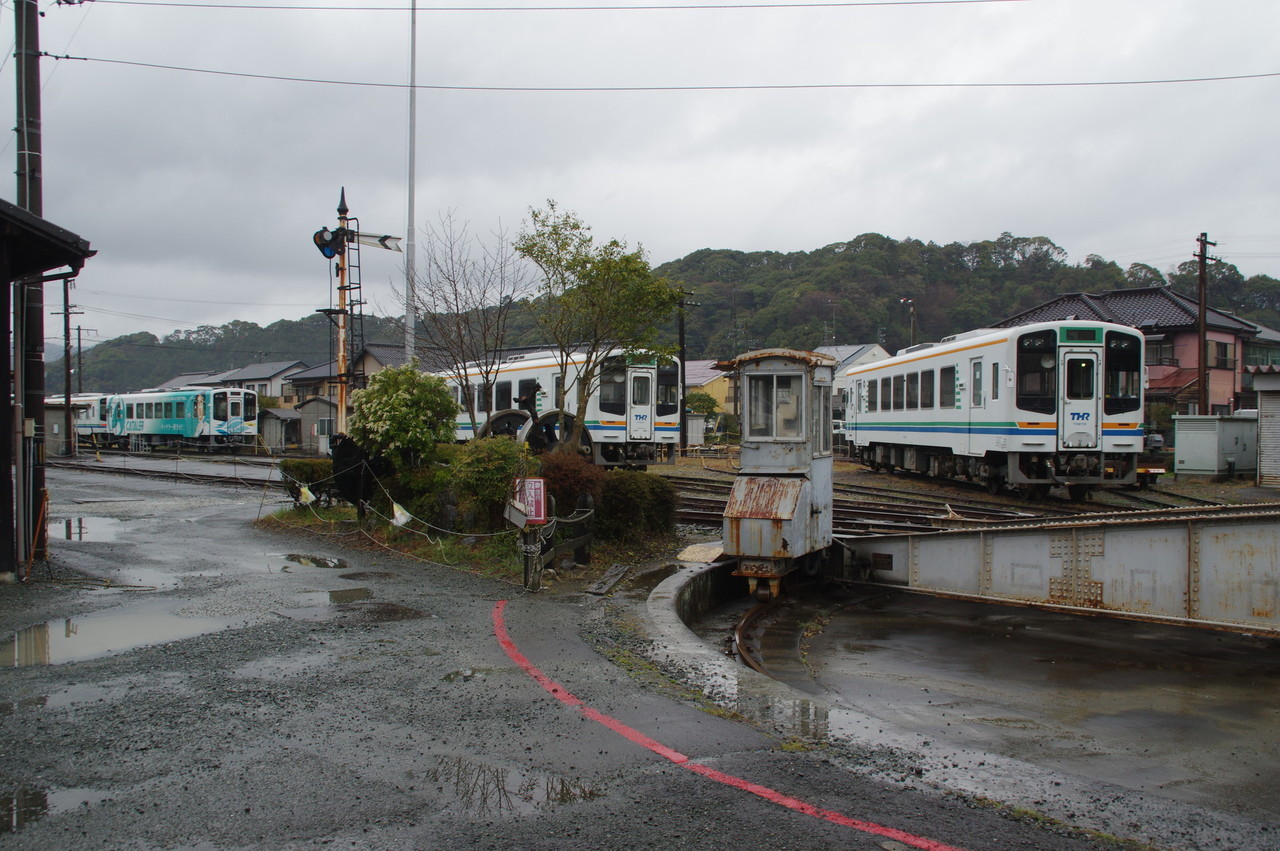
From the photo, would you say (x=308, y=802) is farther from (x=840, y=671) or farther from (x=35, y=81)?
(x=35, y=81)

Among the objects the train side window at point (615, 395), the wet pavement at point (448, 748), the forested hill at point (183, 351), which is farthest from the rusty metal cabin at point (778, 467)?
the forested hill at point (183, 351)

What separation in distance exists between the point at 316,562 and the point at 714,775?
7.28m

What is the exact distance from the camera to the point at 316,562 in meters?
10.1

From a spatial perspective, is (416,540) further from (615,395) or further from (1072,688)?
(615,395)

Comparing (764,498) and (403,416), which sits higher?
(403,416)

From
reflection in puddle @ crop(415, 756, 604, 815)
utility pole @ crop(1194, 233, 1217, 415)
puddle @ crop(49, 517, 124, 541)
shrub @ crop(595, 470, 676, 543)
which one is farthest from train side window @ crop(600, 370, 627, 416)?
utility pole @ crop(1194, 233, 1217, 415)

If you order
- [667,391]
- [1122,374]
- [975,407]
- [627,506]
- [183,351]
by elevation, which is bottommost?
[627,506]

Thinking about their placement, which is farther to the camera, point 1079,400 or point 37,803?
point 1079,400

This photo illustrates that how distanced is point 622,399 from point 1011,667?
1451cm

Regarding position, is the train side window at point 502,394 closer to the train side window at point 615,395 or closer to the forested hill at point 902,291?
the train side window at point 615,395

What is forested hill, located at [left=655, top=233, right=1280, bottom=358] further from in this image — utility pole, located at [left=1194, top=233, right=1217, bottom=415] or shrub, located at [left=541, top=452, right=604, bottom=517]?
shrub, located at [left=541, top=452, right=604, bottom=517]

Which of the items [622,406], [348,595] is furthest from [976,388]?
[348,595]

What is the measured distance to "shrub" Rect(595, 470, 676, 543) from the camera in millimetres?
11148

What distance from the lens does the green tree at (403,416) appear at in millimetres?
12227
